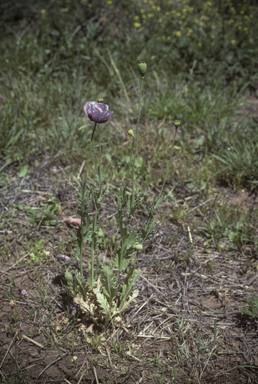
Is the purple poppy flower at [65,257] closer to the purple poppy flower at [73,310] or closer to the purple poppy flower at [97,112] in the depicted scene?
the purple poppy flower at [73,310]

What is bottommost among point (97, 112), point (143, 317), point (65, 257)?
point (143, 317)

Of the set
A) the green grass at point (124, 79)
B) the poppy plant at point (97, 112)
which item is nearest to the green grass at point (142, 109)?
Result: the green grass at point (124, 79)

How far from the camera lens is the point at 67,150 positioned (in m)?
2.61

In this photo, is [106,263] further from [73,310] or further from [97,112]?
[97,112]

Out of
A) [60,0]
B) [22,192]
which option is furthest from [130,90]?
[60,0]

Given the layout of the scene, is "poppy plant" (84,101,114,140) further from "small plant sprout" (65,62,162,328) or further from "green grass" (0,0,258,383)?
"green grass" (0,0,258,383)

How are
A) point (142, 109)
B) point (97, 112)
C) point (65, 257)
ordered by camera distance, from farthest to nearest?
point (142, 109) → point (65, 257) → point (97, 112)

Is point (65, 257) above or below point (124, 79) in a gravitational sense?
below

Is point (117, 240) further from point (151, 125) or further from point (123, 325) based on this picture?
point (151, 125)

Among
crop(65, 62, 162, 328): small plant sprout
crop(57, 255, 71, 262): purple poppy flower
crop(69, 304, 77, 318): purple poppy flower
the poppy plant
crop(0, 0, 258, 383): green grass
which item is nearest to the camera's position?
the poppy plant

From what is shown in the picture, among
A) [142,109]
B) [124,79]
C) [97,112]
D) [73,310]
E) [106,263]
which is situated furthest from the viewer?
[124,79]

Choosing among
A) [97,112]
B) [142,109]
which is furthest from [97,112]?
[142,109]

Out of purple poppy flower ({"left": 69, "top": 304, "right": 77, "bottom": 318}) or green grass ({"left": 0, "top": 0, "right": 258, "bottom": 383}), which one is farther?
green grass ({"left": 0, "top": 0, "right": 258, "bottom": 383})

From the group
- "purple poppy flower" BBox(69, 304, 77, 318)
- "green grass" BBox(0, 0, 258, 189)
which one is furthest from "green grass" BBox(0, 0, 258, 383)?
"purple poppy flower" BBox(69, 304, 77, 318)
